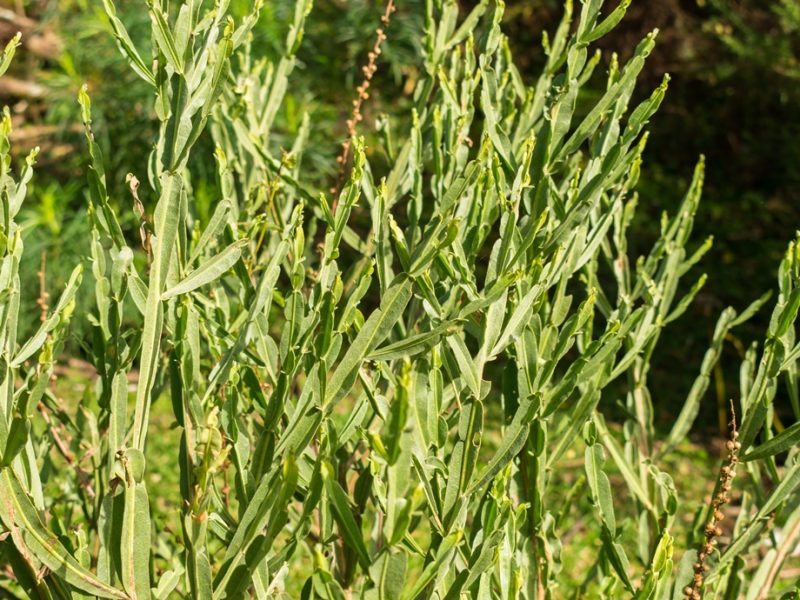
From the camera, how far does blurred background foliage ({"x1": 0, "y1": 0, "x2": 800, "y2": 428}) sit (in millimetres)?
4645

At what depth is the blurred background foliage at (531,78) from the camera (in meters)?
4.64

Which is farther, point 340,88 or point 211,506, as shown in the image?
point 340,88

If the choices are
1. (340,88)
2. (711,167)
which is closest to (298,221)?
(340,88)

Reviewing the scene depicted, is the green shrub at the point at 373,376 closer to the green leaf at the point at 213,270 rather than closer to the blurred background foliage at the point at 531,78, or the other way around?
the green leaf at the point at 213,270

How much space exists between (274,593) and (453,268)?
390 mm

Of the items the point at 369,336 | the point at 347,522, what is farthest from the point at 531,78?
the point at 347,522

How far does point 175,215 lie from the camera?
95 centimetres

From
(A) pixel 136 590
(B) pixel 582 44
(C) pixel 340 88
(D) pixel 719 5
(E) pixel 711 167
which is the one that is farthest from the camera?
(E) pixel 711 167

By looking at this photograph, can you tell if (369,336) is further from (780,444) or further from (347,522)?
(780,444)

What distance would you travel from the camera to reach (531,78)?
6477 mm

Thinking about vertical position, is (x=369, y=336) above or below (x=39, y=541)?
above

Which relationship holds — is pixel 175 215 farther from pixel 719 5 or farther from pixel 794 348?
pixel 719 5

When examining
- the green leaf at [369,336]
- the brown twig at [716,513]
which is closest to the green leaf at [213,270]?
the green leaf at [369,336]

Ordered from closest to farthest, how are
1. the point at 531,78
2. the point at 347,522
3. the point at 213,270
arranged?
the point at 347,522
the point at 213,270
the point at 531,78
